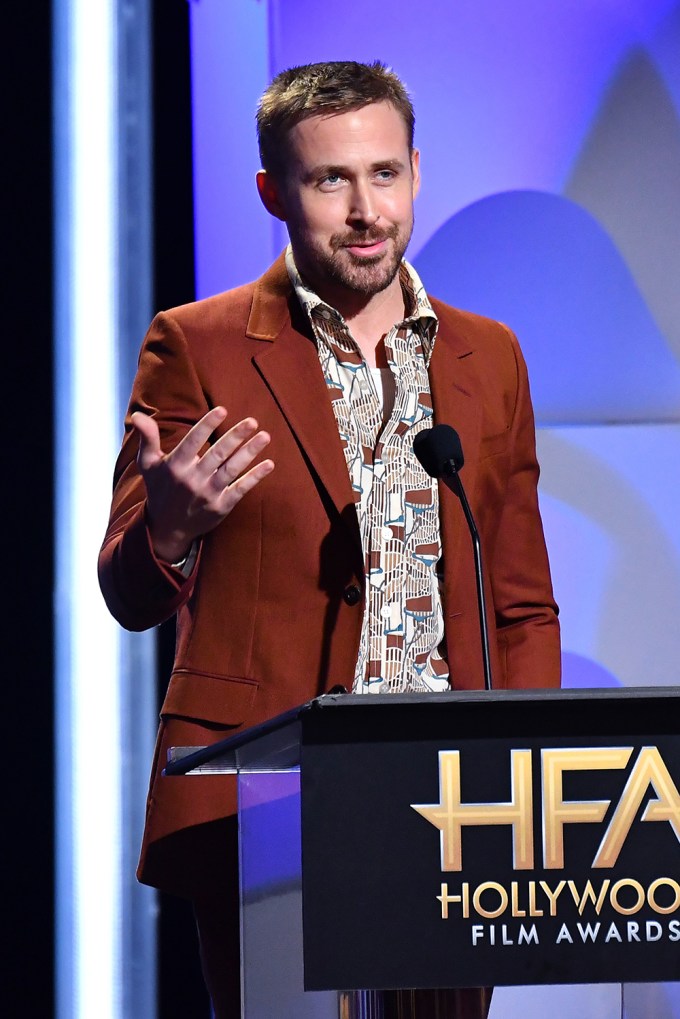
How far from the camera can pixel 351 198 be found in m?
2.17

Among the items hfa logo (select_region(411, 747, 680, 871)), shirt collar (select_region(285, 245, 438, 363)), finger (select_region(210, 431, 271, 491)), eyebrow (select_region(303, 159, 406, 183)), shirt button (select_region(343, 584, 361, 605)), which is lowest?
hfa logo (select_region(411, 747, 680, 871))

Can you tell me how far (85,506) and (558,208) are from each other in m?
1.18

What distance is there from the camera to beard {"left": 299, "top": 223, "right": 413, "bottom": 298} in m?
2.16

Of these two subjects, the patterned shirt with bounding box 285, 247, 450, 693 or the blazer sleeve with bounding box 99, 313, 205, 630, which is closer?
the blazer sleeve with bounding box 99, 313, 205, 630

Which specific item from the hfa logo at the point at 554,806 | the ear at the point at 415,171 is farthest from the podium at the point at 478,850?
the ear at the point at 415,171

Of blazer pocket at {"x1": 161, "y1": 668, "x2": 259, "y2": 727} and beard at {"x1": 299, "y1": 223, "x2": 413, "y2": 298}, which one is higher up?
beard at {"x1": 299, "y1": 223, "x2": 413, "y2": 298}

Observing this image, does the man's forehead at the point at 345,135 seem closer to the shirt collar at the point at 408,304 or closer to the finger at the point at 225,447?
the shirt collar at the point at 408,304

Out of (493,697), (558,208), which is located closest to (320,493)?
(493,697)

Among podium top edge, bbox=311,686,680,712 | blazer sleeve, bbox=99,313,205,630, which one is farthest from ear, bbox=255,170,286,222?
podium top edge, bbox=311,686,680,712

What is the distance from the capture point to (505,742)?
53.8 inches

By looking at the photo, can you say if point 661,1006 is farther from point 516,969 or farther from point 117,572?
point 117,572

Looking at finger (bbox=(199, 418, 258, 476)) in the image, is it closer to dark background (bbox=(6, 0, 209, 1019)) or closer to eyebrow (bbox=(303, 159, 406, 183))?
eyebrow (bbox=(303, 159, 406, 183))

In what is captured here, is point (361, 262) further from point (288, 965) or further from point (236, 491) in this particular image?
point (288, 965)

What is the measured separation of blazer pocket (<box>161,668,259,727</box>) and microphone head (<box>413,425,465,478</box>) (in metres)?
0.40
